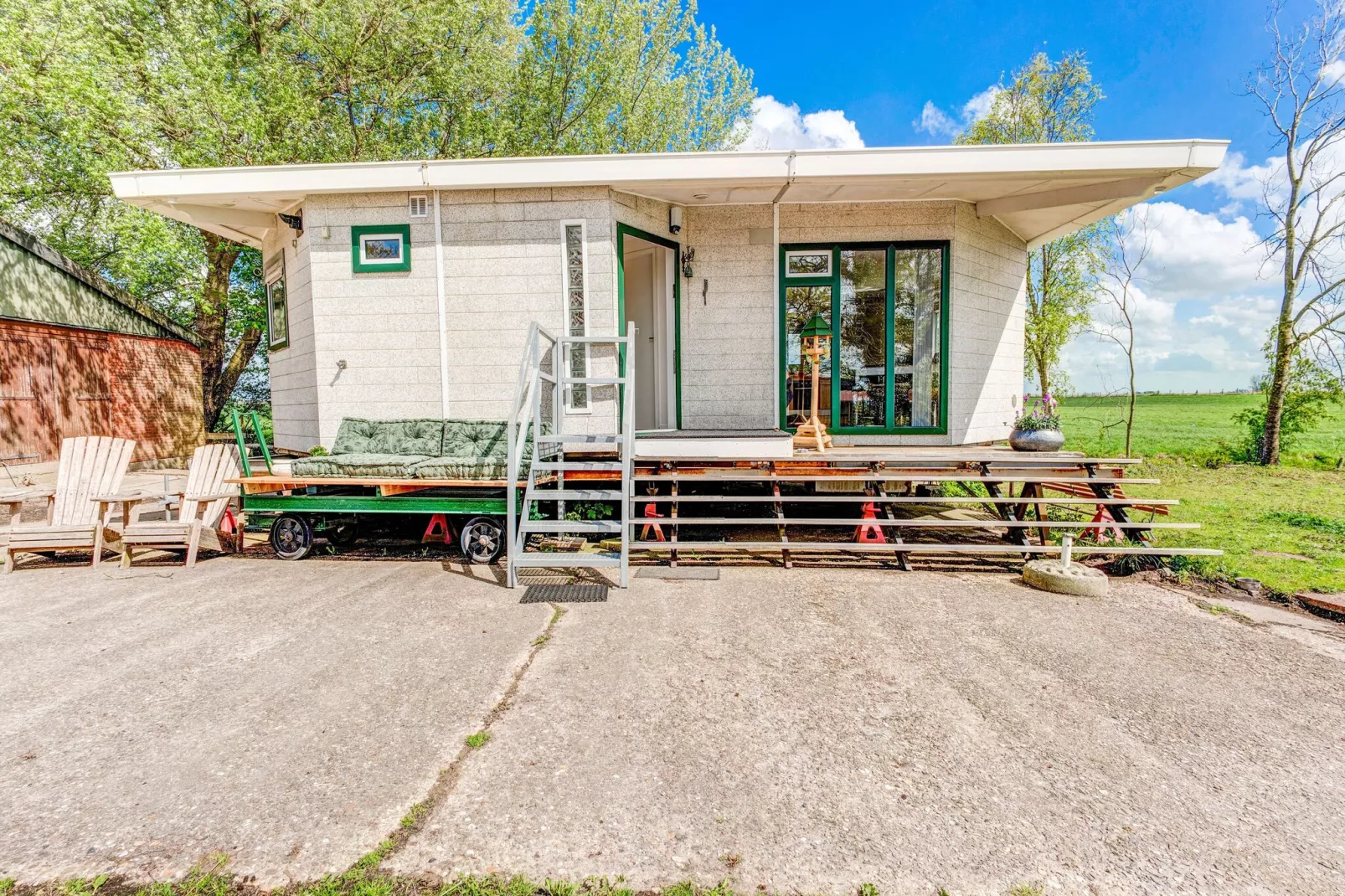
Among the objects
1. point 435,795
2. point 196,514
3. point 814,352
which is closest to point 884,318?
point 814,352

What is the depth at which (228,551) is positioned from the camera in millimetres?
5539

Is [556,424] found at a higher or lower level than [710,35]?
lower

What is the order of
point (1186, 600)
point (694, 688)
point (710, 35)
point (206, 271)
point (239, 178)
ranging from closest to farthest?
point (694, 688) → point (1186, 600) → point (239, 178) → point (206, 271) → point (710, 35)

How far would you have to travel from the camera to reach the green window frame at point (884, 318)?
6.74 meters

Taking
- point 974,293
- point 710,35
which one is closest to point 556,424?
point 974,293

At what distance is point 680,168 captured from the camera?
18.8ft

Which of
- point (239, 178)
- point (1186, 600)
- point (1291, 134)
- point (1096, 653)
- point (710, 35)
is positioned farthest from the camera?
point (710, 35)

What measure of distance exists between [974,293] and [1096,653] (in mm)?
4911

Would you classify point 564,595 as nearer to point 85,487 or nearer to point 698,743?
point 698,743

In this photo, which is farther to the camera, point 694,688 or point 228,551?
point 228,551

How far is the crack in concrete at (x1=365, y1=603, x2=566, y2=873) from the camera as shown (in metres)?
1.77

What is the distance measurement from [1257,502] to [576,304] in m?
8.45

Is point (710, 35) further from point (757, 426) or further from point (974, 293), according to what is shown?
point (757, 426)

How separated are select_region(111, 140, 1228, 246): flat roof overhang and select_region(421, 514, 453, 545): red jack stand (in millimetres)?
3230
